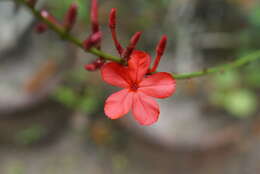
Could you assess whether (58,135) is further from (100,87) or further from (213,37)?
(213,37)

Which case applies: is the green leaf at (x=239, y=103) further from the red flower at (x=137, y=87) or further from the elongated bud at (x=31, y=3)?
the elongated bud at (x=31, y=3)

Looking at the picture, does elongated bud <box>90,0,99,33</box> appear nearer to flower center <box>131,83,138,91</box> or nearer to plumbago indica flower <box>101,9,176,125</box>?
plumbago indica flower <box>101,9,176,125</box>

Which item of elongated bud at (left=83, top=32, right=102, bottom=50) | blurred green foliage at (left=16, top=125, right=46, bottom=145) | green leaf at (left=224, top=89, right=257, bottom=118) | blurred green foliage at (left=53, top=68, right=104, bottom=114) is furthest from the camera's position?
blurred green foliage at (left=16, top=125, right=46, bottom=145)

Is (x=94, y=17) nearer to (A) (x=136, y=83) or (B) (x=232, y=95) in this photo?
(A) (x=136, y=83)

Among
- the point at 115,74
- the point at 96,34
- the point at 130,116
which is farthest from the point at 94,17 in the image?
the point at 130,116

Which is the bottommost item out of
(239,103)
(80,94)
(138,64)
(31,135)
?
(31,135)

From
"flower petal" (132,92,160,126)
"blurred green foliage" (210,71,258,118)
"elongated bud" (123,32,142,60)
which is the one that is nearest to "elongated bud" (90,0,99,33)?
"elongated bud" (123,32,142,60)

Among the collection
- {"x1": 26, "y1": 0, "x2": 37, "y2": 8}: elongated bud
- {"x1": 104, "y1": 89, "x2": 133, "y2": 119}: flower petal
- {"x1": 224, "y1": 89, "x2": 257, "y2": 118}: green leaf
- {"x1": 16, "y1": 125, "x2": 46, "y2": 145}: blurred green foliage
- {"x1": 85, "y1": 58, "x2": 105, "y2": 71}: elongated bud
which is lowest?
{"x1": 16, "y1": 125, "x2": 46, "y2": 145}: blurred green foliage
